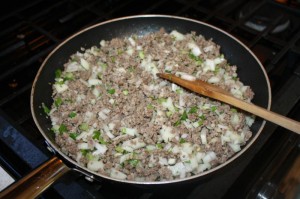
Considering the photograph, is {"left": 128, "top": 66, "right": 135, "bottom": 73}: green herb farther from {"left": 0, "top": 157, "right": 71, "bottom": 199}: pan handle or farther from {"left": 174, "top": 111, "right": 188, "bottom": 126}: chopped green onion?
{"left": 0, "top": 157, "right": 71, "bottom": 199}: pan handle

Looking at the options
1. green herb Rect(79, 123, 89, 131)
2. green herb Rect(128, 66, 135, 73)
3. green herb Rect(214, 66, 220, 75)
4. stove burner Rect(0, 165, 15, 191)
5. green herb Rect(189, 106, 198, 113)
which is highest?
green herb Rect(128, 66, 135, 73)

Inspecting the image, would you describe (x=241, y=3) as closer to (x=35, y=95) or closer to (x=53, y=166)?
(x=35, y=95)

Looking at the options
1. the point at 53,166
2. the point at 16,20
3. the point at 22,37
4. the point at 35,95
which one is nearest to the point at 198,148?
the point at 53,166

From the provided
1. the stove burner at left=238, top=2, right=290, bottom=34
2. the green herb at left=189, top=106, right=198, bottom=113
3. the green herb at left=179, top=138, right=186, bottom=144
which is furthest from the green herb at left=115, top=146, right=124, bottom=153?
the stove burner at left=238, top=2, right=290, bottom=34

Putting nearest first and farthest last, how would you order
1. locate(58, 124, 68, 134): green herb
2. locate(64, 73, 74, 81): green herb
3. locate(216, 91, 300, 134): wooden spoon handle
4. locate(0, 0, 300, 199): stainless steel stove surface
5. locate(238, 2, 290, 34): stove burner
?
locate(216, 91, 300, 134): wooden spoon handle < locate(0, 0, 300, 199): stainless steel stove surface < locate(58, 124, 68, 134): green herb < locate(64, 73, 74, 81): green herb < locate(238, 2, 290, 34): stove burner

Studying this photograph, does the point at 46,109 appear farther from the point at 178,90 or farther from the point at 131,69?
the point at 178,90

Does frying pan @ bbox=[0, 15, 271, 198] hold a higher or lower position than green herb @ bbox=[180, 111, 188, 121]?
higher

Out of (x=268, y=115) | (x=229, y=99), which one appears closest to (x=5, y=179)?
(x=229, y=99)
